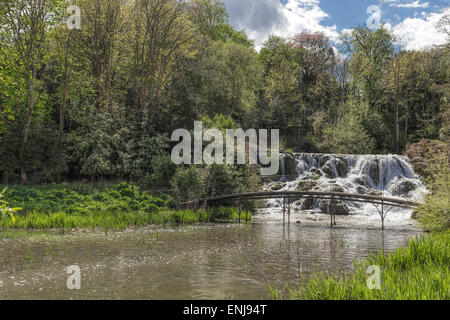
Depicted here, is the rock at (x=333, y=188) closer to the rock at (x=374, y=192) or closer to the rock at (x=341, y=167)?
the rock at (x=374, y=192)

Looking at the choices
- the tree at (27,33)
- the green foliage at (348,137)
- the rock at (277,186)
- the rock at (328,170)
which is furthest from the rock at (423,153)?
the tree at (27,33)

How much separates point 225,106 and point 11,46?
2000 centimetres

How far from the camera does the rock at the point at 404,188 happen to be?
25.1 meters

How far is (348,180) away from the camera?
2619 cm

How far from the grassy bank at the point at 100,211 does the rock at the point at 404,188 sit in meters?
12.2

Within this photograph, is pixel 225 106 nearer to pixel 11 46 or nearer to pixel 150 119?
pixel 150 119

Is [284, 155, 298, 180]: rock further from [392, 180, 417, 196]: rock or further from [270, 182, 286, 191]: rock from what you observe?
[392, 180, 417, 196]: rock

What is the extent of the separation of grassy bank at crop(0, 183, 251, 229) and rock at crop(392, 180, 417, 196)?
12.2 meters

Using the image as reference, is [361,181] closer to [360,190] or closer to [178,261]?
[360,190]

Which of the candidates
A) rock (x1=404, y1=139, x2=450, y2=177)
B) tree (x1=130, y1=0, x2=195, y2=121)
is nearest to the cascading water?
rock (x1=404, y1=139, x2=450, y2=177)

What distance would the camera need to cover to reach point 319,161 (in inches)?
1134

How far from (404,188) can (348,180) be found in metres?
3.70

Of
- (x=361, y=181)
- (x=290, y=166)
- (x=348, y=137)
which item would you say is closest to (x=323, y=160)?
(x=290, y=166)
